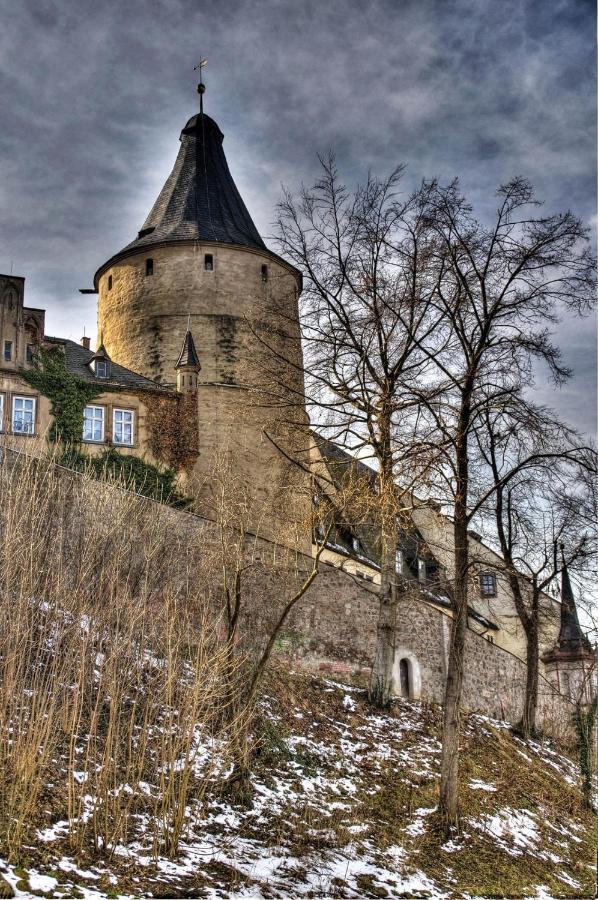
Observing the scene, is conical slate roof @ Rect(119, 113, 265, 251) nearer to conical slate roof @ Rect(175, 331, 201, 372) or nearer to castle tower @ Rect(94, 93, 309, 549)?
castle tower @ Rect(94, 93, 309, 549)

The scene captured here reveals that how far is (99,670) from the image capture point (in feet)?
45.1

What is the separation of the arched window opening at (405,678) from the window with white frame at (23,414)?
11.4m

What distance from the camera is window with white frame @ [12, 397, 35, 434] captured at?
25.6m

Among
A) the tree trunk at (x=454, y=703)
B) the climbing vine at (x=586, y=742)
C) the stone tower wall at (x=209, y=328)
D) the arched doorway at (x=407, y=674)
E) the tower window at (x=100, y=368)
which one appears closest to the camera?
the tree trunk at (x=454, y=703)

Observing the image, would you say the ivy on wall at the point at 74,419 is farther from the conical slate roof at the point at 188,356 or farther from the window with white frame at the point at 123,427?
the conical slate roof at the point at 188,356

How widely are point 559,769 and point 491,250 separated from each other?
1141cm

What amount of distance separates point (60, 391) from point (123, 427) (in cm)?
212

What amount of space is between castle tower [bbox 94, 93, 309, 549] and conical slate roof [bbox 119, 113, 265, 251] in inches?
2.0

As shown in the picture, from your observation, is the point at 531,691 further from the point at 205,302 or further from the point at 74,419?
the point at 205,302

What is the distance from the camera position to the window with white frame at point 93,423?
26.6 m

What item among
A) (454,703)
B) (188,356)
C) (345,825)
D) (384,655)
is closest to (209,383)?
(188,356)

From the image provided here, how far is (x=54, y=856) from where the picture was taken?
955 cm

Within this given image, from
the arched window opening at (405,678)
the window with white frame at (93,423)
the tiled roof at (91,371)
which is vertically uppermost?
the tiled roof at (91,371)

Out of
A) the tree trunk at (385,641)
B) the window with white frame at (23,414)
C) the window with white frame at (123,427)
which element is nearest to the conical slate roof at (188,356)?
the window with white frame at (123,427)
